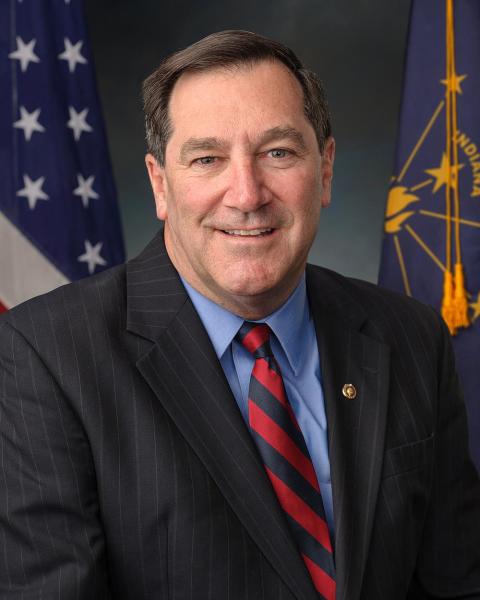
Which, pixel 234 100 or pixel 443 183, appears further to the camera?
pixel 443 183

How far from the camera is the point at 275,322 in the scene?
206 cm

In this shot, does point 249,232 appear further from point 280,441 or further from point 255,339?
point 280,441

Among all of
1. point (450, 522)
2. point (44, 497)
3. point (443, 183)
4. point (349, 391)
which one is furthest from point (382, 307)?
point (443, 183)

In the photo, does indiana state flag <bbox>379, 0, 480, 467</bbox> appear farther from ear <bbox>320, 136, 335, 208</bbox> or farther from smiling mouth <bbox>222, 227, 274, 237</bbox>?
smiling mouth <bbox>222, 227, 274, 237</bbox>

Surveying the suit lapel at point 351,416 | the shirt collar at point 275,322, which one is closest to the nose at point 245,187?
the shirt collar at point 275,322

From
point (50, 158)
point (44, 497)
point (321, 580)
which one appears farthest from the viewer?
point (50, 158)

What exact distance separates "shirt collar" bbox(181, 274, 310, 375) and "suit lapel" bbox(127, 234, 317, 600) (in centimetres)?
4

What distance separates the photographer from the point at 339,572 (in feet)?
6.07

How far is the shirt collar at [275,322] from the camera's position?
6.61 ft

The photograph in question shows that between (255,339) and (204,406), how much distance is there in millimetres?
240

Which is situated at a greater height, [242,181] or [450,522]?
[242,181]

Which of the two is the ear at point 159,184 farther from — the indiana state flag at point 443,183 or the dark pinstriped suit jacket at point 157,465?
the indiana state flag at point 443,183

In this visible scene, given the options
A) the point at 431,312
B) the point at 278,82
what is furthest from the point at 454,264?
the point at 278,82

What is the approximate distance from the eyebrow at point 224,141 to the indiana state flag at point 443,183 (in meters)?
1.72
